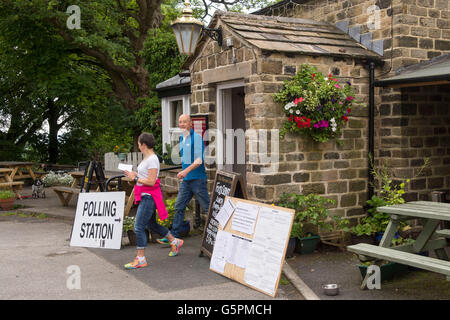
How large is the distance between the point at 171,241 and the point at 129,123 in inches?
412

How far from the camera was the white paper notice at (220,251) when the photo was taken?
5.79 meters

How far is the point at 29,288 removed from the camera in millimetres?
5332

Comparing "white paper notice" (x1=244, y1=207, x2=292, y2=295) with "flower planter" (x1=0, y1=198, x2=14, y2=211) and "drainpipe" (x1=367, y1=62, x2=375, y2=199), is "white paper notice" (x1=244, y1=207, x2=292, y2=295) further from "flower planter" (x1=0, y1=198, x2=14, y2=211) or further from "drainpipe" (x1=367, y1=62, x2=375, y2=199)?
"flower planter" (x1=0, y1=198, x2=14, y2=211)

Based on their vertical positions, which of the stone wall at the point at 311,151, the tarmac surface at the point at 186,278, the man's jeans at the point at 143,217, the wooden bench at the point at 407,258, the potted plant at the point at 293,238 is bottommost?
the tarmac surface at the point at 186,278

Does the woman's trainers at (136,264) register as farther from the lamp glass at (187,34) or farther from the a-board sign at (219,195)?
the lamp glass at (187,34)

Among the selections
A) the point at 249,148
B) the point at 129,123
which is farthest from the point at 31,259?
the point at 129,123

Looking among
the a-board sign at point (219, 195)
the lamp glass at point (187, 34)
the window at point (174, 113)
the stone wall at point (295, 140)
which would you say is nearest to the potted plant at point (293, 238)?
the stone wall at point (295, 140)

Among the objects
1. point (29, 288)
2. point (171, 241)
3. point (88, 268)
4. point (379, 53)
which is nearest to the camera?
point (29, 288)

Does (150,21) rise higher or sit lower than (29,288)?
higher

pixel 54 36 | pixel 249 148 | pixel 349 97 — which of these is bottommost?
pixel 249 148

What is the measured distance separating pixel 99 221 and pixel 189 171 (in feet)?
5.15

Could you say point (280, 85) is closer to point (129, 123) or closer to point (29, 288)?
point (29, 288)

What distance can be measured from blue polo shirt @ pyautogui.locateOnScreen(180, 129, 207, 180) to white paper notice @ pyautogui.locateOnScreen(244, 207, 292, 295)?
71.6 inches

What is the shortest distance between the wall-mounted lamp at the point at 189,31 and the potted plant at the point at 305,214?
9.06 feet
